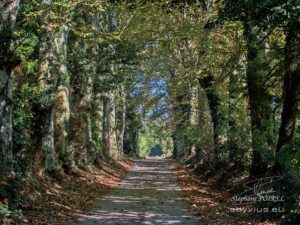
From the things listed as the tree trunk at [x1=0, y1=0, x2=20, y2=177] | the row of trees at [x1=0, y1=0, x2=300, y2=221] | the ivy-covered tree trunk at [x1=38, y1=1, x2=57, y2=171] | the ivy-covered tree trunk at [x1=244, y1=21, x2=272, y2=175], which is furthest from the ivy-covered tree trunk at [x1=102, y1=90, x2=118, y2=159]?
the tree trunk at [x1=0, y1=0, x2=20, y2=177]

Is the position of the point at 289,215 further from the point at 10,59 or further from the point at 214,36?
the point at 214,36

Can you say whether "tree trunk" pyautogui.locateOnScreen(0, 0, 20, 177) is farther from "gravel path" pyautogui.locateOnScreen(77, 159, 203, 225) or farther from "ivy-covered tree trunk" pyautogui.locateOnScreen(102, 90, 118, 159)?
"ivy-covered tree trunk" pyautogui.locateOnScreen(102, 90, 118, 159)

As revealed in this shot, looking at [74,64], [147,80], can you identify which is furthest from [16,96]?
[147,80]

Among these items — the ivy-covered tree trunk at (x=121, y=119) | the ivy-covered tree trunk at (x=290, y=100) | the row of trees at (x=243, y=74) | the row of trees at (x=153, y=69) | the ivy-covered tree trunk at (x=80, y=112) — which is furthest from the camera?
the ivy-covered tree trunk at (x=121, y=119)

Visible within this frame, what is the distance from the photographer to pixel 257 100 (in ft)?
50.1

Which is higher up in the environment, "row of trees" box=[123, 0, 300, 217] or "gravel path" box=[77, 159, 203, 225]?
"row of trees" box=[123, 0, 300, 217]

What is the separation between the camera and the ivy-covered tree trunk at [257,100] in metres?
13.9

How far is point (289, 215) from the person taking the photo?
10172mm

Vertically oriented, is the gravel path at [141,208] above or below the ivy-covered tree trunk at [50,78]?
below

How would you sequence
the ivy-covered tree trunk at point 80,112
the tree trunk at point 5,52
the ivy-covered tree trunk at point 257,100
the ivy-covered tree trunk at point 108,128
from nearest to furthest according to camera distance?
the tree trunk at point 5,52, the ivy-covered tree trunk at point 257,100, the ivy-covered tree trunk at point 80,112, the ivy-covered tree trunk at point 108,128

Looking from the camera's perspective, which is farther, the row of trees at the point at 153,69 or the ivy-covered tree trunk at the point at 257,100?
the ivy-covered tree trunk at the point at 257,100

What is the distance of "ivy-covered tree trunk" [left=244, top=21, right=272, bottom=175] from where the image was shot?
13.9m

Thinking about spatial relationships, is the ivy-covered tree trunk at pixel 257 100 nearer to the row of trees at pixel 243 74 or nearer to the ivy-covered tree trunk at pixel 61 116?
the row of trees at pixel 243 74

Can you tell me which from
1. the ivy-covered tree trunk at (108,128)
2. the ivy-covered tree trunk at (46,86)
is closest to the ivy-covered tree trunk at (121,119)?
the ivy-covered tree trunk at (108,128)
